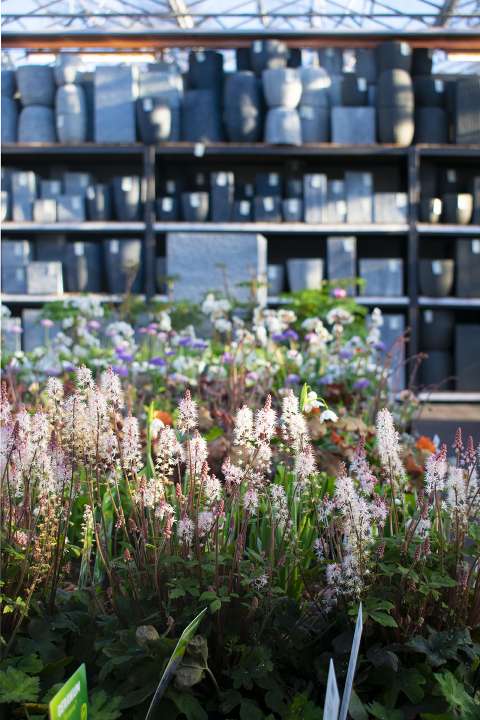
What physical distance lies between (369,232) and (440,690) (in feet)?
15.5

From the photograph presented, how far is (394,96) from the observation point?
17.6 ft

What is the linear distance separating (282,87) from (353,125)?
1.71 ft

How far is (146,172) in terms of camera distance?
5406 mm

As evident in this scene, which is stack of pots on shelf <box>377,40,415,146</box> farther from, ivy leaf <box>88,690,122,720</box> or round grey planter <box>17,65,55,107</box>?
ivy leaf <box>88,690,122,720</box>

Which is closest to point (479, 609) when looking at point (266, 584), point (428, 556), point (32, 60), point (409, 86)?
point (428, 556)

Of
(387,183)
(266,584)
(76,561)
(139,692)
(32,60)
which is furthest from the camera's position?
(32,60)

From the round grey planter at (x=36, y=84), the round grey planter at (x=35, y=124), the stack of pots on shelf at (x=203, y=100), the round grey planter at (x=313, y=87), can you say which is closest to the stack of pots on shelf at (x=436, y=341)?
the round grey planter at (x=313, y=87)

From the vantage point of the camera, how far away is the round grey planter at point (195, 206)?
17.8 ft

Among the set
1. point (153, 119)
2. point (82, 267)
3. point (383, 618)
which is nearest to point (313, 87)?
point (153, 119)

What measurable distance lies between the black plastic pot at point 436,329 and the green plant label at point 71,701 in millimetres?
4947

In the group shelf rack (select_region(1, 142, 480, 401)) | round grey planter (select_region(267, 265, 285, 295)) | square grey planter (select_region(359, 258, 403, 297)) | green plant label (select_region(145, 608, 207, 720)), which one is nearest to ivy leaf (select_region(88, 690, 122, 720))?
green plant label (select_region(145, 608, 207, 720))

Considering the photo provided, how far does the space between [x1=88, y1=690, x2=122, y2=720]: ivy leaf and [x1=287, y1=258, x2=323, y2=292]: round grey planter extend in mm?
4632

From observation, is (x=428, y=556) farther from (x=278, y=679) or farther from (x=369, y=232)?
(x=369, y=232)

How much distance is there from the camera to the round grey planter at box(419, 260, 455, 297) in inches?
214
